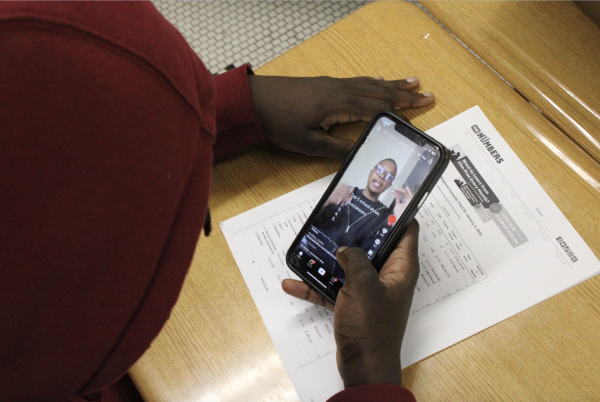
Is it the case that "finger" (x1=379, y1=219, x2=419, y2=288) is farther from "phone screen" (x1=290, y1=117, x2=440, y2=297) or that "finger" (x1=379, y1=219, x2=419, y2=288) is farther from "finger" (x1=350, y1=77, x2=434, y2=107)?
"finger" (x1=350, y1=77, x2=434, y2=107)

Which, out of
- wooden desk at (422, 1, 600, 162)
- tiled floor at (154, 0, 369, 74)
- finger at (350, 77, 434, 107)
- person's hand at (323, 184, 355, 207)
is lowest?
tiled floor at (154, 0, 369, 74)

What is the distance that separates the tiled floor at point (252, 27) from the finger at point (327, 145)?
620mm

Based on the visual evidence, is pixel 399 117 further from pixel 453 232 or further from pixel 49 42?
pixel 49 42

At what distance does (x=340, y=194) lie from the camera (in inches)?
17.6

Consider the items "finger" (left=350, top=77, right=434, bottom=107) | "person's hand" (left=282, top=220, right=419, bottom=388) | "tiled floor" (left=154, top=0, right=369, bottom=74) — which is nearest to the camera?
"person's hand" (left=282, top=220, right=419, bottom=388)

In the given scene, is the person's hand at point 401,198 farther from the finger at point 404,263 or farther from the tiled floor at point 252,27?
the tiled floor at point 252,27

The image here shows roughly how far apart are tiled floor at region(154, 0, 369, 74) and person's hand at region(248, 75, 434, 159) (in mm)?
582

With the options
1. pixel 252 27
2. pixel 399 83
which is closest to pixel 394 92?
pixel 399 83

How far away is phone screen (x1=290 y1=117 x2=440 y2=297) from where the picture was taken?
423 mm

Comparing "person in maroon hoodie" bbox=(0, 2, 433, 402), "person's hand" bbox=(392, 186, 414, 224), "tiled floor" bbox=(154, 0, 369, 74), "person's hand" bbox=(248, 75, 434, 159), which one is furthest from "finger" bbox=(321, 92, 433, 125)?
"tiled floor" bbox=(154, 0, 369, 74)

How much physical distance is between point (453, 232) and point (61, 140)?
1.35 ft

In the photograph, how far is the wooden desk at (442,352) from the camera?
41cm

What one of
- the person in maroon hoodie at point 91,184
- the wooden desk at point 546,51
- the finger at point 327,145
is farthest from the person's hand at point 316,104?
the person in maroon hoodie at point 91,184

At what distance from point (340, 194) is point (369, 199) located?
0.03 m
